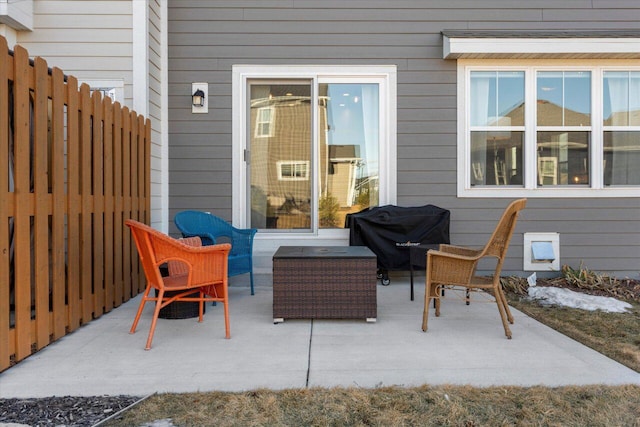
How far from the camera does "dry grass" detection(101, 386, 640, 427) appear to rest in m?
1.94

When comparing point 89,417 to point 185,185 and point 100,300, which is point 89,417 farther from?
point 185,185

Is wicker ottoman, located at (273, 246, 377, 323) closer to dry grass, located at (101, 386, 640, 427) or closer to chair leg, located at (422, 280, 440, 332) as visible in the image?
chair leg, located at (422, 280, 440, 332)

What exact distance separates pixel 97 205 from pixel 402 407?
269 centimetres

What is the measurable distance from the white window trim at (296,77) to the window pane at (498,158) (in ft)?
3.26

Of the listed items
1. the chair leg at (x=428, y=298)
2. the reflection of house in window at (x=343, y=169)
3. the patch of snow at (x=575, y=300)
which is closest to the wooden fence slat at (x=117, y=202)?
the reflection of house in window at (x=343, y=169)

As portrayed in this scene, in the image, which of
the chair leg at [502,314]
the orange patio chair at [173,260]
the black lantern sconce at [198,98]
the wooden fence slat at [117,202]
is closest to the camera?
the orange patio chair at [173,260]

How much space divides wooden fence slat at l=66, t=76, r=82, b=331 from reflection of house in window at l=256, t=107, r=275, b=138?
230 centimetres

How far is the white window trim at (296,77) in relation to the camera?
5.09 metres

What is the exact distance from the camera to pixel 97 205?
3.43 m

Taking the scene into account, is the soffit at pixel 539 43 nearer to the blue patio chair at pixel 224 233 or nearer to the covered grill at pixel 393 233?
the covered grill at pixel 393 233

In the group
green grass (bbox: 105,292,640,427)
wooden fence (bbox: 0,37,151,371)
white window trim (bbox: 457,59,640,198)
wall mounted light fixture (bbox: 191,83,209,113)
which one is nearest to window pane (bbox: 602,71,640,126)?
white window trim (bbox: 457,59,640,198)

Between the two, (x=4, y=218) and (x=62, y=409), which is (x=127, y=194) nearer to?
(x=4, y=218)

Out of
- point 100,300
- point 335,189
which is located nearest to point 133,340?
point 100,300

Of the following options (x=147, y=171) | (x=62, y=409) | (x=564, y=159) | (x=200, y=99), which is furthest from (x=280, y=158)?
(x=62, y=409)
